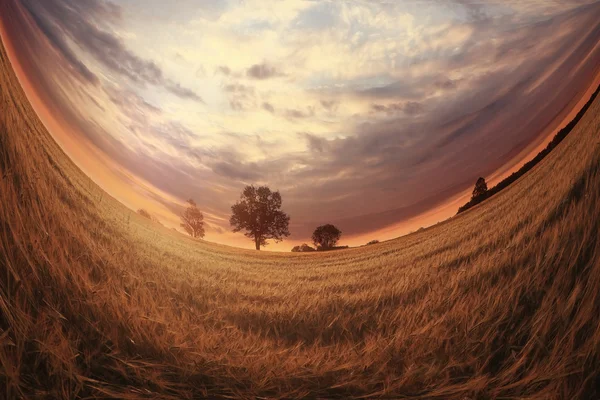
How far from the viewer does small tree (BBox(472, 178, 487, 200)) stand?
6.91ft

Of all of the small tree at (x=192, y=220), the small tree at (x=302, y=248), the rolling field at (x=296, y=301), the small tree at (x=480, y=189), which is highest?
the small tree at (x=480, y=189)

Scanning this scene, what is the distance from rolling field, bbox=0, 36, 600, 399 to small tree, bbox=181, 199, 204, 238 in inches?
3.2

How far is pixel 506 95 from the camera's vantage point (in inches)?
81.0

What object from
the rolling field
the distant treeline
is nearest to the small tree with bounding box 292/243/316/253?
the rolling field

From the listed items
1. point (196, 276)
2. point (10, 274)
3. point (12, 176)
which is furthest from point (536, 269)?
point (12, 176)

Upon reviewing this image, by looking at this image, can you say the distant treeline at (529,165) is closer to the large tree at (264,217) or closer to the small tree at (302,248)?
the small tree at (302,248)

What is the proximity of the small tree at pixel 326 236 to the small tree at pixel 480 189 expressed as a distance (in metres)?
0.89

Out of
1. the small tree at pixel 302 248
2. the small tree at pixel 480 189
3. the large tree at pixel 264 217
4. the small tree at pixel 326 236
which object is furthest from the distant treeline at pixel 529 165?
the large tree at pixel 264 217

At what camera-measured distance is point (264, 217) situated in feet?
6.80

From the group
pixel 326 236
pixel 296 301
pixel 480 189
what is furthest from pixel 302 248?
pixel 480 189

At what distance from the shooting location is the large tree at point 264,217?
82.9 inches

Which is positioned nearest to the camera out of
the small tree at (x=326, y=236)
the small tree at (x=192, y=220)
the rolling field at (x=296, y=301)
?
the rolling field at (x=296, y=301)

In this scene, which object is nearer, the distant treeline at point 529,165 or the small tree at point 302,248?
the distant treeline at point 529,165

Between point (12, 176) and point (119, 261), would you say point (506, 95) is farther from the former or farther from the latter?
point (12, 176)
